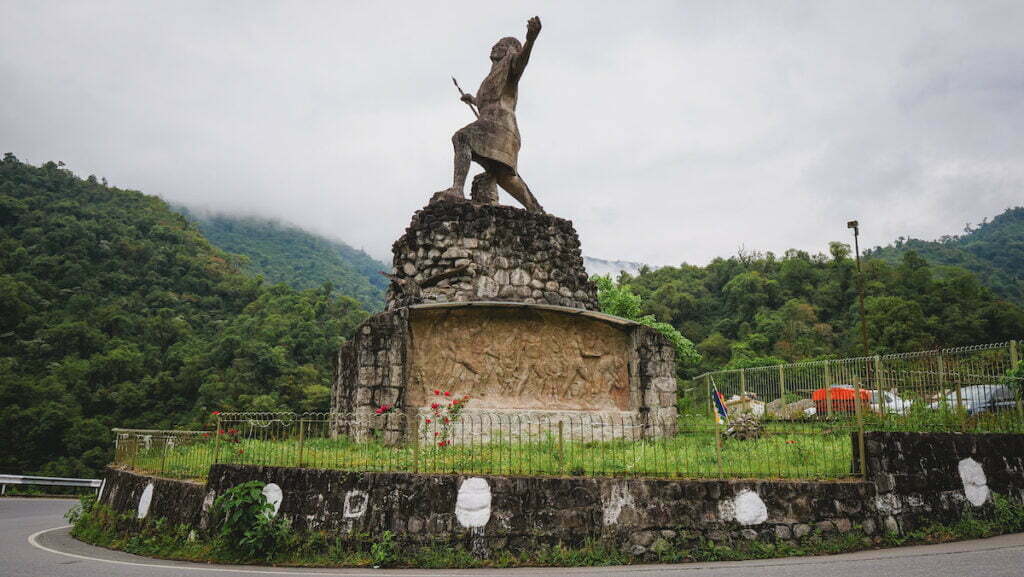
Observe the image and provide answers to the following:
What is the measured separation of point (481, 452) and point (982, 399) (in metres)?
7.65

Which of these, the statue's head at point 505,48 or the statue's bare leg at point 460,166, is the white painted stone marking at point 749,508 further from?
the statue's head at point 505,48

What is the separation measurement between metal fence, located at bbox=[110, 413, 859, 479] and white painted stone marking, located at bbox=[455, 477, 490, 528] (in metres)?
0.24

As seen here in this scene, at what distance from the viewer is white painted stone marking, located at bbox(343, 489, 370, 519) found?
7.89 meters

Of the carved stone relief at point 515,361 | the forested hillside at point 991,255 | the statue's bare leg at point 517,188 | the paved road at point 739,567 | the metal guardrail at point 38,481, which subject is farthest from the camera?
the forested hillside at point 991,255

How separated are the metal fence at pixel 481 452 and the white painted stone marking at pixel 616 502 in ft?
1.17

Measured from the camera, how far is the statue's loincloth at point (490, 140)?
1468cm

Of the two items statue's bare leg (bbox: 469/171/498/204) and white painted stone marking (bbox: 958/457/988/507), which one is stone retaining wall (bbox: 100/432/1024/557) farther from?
statue's bare leg (bbox: 469/171/498/204)

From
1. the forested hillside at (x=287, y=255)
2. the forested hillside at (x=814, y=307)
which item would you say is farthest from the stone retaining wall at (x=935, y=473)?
the forested hillside at (x=287, y=255)

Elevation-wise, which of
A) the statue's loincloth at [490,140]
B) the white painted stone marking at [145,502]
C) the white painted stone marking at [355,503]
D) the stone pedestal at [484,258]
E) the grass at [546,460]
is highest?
the statue's loincloth at [490,140]

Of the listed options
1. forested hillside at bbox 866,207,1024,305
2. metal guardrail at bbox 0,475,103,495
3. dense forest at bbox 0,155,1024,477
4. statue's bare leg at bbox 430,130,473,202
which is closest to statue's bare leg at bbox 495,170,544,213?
statue's bare leg at bbox 430,130,473,202

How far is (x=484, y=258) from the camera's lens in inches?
526

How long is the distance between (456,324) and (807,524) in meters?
6.59

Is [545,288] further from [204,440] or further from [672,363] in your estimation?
[204,440]

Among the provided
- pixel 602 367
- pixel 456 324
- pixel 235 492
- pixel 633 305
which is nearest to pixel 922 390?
pixel 602 367
